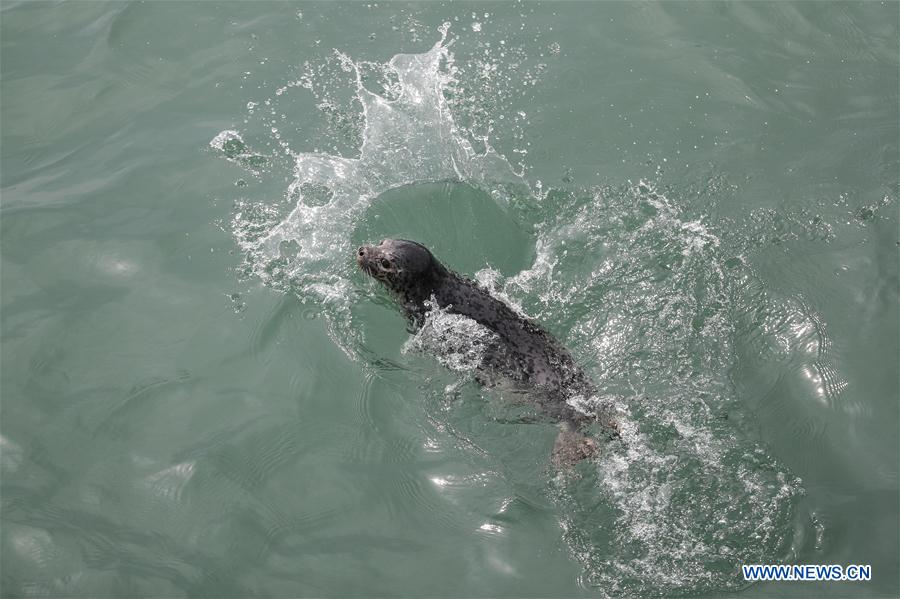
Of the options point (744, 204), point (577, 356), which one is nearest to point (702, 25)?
point (744, 204)

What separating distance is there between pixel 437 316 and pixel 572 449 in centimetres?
175

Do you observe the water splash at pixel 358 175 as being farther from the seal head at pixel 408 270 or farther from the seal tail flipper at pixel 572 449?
the seal tail flipper at pixel 572 449

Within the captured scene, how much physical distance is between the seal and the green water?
0.19 meters

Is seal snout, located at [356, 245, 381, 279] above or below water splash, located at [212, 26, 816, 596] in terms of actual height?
below

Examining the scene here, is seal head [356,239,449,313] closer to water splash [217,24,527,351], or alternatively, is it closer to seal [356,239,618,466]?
seal [356,239,618,466]

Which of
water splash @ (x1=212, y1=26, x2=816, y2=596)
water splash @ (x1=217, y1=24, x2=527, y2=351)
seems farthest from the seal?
water splash @ (x1=217, y1=24, x2=527, y2=351)

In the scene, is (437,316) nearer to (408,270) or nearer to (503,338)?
(408,270)

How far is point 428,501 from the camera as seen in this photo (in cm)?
631

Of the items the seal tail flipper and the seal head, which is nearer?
the seal tail flipper

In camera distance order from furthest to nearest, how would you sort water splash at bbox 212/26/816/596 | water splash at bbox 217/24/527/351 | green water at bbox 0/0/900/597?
water splash at bbox 217/24/527/351
green water at bbox 0/0/900/597
water splash at bbox 212/26/816/596

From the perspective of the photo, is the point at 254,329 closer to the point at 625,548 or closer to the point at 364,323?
the point at 364,323

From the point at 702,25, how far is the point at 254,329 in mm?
7710

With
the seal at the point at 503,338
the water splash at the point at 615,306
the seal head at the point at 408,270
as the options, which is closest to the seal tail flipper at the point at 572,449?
the seal at the point at 503,338

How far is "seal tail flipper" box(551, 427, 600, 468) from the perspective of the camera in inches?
251
